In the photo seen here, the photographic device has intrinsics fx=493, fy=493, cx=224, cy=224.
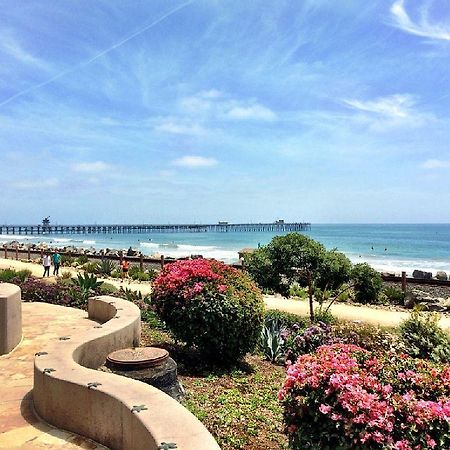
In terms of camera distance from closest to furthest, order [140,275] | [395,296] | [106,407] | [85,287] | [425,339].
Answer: [106,407], [425,339], [85,287], [395,296], [140,275]

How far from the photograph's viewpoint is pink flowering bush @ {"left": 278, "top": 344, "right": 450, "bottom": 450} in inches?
131

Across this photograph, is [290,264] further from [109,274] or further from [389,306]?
[109,274]

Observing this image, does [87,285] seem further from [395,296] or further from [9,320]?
[395,296]

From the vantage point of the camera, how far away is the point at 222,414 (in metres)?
5.92

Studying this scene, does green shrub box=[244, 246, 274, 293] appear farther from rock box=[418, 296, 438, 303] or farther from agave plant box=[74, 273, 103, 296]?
agave plant box=[74, 273, 103, 296]

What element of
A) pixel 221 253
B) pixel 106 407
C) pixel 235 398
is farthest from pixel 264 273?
pixel 221 253

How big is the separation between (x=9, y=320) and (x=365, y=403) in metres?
5.05

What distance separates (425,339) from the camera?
879 centimetres

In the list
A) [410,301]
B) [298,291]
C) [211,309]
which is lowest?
[410,301]

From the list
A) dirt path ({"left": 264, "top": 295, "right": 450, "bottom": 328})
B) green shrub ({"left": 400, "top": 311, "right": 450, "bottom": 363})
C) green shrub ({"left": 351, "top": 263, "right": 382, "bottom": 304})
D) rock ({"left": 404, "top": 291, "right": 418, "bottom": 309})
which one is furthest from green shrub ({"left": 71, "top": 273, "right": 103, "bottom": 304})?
rock ({"left": 404, "top": 291, "right": 418, "bottom": 309})

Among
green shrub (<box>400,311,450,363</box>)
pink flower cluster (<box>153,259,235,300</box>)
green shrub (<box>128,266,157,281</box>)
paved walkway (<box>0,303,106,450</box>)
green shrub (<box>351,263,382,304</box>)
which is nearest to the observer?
paved walkway (<box>0,303,106,450</box>)

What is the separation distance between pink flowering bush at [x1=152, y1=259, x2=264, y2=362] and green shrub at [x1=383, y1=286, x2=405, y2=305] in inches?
527

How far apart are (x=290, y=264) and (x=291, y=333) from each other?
10.9m

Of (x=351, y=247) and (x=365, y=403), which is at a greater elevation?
(x=365, y=403)
